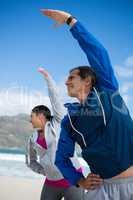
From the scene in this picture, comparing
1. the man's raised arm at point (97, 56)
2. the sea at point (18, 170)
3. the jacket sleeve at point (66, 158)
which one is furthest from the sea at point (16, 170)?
the man's raised arm at point (97, 56)

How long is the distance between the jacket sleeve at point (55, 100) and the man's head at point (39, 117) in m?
0.07

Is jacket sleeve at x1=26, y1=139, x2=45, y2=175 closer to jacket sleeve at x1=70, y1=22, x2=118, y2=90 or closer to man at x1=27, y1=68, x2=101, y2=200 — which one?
man at x1=27, y1=68, x2=101, y2=200

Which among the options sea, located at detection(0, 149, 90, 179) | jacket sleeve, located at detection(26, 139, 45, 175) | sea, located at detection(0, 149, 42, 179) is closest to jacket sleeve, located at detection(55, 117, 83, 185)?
jacket sleeve, located at detection(26, 139, 45, 175)

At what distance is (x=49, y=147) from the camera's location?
3.24 meters

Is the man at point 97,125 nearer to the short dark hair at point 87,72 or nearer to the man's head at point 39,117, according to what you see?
the short dark hair at point 87,72

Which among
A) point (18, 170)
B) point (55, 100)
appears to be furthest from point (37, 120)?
point (18, 170)

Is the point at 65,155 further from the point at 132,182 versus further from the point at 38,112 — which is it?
the point at 38,112

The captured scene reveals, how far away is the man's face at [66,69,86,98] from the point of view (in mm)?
1912

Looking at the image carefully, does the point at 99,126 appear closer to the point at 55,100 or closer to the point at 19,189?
the point at 55,100

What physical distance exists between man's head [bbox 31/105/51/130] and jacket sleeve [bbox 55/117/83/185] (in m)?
1.38

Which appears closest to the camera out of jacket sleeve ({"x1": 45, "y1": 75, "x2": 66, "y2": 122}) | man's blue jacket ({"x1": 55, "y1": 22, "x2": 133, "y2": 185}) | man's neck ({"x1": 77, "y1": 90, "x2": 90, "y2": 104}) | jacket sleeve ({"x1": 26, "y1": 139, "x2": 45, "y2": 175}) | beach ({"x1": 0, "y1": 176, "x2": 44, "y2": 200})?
man's blue jacket ({"x1": 55, "y1": 22, "x2": 133, "y2": 185})

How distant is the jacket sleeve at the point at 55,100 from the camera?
333 centimetres

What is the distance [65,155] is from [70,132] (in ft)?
0.34

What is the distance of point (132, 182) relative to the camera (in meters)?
1.79
